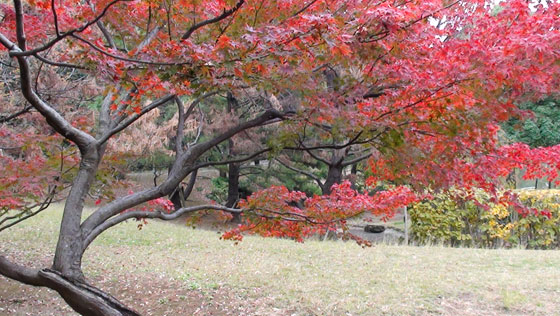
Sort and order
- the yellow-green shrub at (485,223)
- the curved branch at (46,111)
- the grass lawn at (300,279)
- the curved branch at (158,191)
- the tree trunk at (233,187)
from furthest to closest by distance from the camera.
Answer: the tree trunk at (233,187) → the yellow-green shrub at (485,223) → the grass lawn at (300,279) → the curved branch at (158,191) → the curved branch at (46,111)

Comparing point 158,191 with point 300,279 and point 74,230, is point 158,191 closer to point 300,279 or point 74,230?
point 74,230

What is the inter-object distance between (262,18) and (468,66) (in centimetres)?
177

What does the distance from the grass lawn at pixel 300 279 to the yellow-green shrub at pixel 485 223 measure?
1.45 metres

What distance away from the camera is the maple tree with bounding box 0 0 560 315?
10.3ft

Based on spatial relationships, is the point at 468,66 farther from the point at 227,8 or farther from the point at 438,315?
the point at 438,315

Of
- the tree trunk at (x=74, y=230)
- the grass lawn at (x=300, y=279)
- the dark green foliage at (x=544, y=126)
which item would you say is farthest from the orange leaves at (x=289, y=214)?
the dark green foliage at (x=544, y=126)

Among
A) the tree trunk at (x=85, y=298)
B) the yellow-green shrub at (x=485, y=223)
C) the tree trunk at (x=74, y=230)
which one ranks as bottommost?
the tree trunk at (x=85, y=298)

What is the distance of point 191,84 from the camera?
335cm

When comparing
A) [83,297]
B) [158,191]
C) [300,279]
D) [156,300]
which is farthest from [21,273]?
[300,279]

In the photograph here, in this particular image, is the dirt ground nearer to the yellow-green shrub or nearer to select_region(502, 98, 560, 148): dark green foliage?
the yellow-green shrub

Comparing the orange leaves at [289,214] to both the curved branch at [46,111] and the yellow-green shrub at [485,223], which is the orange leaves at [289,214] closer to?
the curved branch at [46,111]

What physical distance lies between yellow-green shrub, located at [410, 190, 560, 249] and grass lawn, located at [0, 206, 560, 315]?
1.45m

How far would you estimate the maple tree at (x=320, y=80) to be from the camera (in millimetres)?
3143

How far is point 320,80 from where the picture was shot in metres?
4.50
